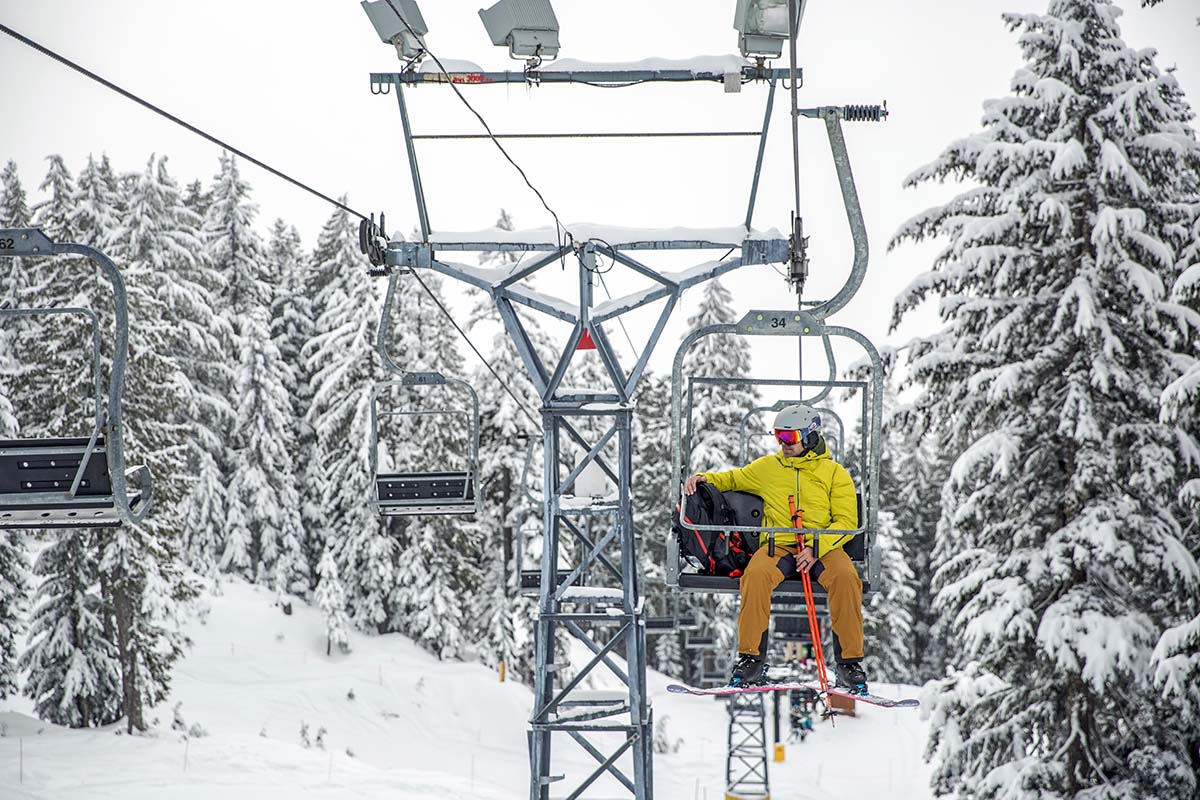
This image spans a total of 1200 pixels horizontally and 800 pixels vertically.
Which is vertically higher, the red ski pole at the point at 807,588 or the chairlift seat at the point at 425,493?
the chairlift seat at the point at 425,493

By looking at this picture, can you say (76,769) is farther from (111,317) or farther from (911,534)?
(911,534)

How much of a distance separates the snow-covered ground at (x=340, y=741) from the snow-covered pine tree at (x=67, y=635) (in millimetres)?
648

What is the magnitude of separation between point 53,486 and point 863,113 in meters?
6.00

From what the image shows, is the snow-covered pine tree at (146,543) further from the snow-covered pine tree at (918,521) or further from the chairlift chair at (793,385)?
the snow-covered pine tree at (918,521)

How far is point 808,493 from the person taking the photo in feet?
25.0

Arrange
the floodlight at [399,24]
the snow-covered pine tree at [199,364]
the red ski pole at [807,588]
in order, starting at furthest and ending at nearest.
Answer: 1. the snow-covered pine tree at [199,364]
2. the floodlight at [399,24]
3. the red ski pole at [807,588]

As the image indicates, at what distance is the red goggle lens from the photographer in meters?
7.46

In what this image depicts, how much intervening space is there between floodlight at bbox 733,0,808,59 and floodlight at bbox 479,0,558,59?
65.2 inches

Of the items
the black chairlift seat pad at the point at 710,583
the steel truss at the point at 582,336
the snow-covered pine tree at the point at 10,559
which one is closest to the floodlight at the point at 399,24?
the steel truss at the point at 582,336

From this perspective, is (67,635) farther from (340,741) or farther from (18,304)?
(340,741)

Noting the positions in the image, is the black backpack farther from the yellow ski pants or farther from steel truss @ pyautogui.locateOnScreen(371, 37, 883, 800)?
steel truss @ pyautogui.locateOnScreen(371, 37, 883, 800)

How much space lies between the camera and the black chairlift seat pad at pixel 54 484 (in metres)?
6.56

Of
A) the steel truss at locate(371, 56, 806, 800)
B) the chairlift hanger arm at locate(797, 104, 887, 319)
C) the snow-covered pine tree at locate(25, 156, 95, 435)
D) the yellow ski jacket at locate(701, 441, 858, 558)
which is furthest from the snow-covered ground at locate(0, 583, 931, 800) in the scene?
the chairlift hanger arm at locate(797, 104, 887, 319)

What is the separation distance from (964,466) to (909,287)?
7.23 feet
